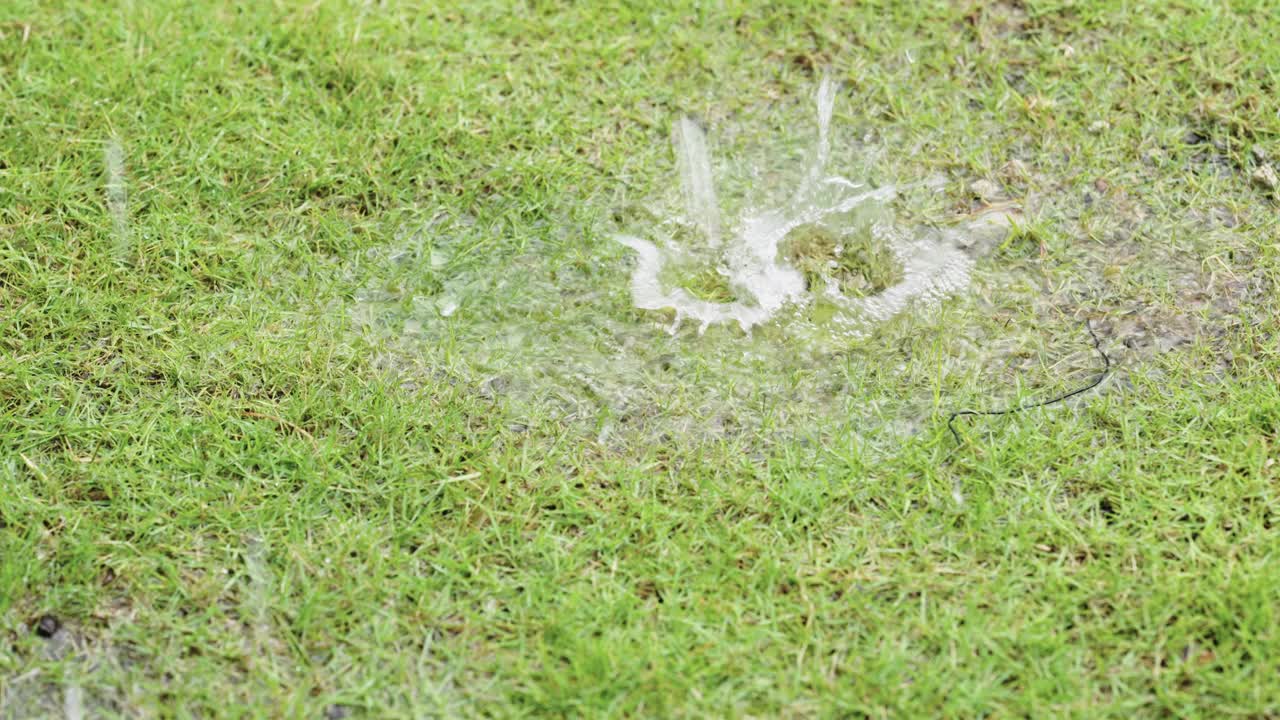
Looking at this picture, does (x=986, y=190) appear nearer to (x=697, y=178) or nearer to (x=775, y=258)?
(x=775, y=258)

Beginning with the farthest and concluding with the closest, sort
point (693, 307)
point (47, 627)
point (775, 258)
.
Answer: point (775, 258) < point (693, 307) < point (47, 627)

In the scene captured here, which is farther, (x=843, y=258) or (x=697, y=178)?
(x=697, y=178)

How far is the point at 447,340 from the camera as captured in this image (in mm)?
3156

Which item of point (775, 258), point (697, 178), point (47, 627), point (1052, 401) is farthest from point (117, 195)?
point (1052, 401)

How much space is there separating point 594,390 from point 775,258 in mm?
650

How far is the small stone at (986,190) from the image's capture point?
3488 millimetres

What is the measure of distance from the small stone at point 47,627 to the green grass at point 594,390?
2 centimetres

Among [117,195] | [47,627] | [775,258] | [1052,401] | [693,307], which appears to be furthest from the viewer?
[117,195]

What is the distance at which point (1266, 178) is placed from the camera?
348cm

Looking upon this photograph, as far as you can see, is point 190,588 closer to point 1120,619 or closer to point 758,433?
point 758,433

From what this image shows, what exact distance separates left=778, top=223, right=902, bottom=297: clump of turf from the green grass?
0.61ft

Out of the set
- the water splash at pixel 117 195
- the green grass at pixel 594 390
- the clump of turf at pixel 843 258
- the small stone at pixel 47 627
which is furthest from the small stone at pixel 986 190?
the small stone at pixel 47 627

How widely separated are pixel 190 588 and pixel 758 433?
A: 128cm

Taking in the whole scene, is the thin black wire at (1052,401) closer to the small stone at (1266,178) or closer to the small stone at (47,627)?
the small stone at (1266,178)
